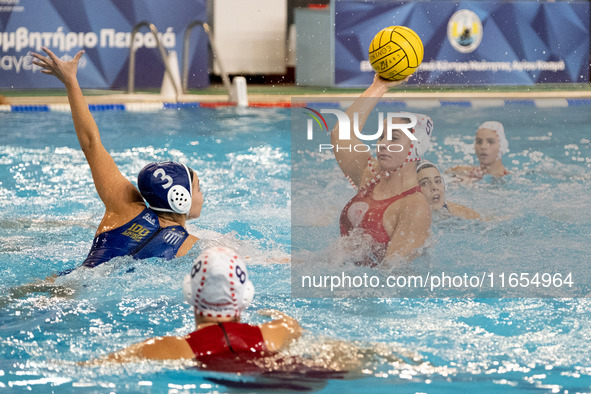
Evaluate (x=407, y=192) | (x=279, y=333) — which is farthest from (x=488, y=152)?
(x=279, y=333)

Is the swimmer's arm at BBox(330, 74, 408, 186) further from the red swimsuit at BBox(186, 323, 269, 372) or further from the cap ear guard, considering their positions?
the red swimsuit at BBox(186, 323, 269, 372)

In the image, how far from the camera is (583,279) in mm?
3725

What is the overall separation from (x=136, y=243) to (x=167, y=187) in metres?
0.28

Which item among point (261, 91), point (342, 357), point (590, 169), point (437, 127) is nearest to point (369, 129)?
point (437, 127)

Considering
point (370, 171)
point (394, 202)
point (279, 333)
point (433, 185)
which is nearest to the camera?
point (279, 333)

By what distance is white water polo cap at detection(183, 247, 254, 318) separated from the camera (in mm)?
2422

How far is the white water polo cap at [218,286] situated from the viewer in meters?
2.42

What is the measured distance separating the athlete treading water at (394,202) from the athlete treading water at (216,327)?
115 cm

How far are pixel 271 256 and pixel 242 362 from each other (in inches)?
63.7

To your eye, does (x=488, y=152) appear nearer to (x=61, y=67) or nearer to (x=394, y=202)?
(x=394, y=202)

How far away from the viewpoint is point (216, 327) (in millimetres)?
2461

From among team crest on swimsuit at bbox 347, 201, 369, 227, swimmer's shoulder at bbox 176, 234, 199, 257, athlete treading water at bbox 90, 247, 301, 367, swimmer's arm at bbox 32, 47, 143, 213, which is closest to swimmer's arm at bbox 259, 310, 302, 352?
athlete treading water at bbox 90, 247, 301, 367

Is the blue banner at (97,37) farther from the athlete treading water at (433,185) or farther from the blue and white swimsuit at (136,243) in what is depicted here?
the blue and white swimsuit at (136,243)

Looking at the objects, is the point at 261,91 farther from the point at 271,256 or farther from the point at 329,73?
the point at 271,256
